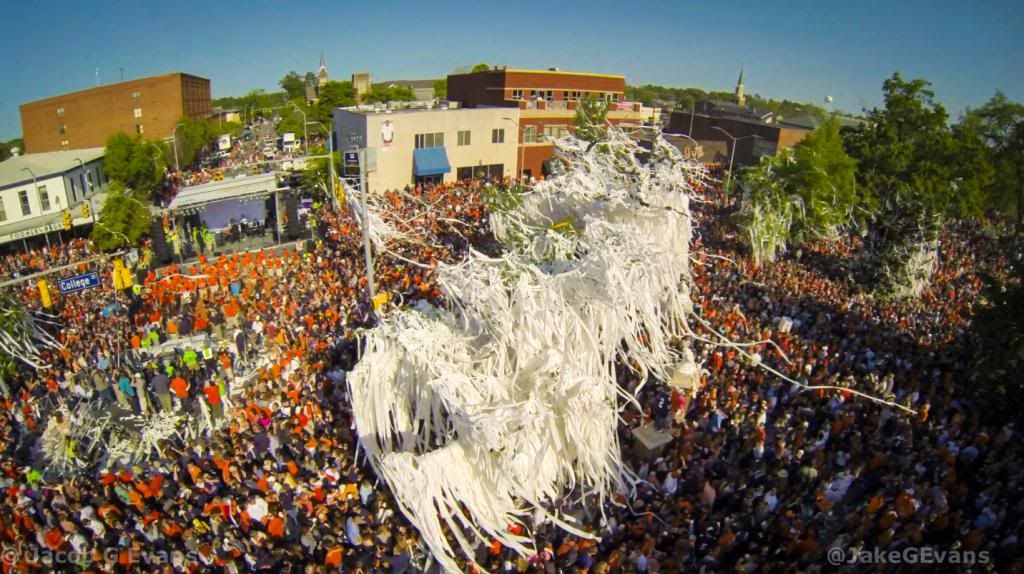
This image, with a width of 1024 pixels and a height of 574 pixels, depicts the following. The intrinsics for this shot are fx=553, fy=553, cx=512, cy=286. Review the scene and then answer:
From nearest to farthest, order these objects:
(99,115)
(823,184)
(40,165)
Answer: (823,184), (40,165), (99,115)

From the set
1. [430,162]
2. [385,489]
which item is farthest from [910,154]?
[385,489]

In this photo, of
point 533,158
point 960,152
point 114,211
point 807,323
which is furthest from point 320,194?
point 960,152

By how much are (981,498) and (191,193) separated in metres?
35.2

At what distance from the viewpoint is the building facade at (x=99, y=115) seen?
5244cm

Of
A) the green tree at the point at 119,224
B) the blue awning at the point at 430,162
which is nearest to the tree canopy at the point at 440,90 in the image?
the blue awning at the point at 430,162

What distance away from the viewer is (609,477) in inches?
400

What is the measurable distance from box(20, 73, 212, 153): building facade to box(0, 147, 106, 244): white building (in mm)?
18984

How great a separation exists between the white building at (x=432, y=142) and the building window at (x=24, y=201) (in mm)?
17972

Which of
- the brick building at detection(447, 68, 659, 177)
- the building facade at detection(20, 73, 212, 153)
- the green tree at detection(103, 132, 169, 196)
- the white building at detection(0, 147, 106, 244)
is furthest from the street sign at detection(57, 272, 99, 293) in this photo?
the building facade at detection(20, 73, 212, 153)

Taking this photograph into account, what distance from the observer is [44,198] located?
31.5m

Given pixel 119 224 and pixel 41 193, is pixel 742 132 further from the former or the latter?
pixel 41 193

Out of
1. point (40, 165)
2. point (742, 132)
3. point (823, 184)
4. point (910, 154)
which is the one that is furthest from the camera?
point (742, 132)

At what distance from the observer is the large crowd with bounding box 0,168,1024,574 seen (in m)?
8.93

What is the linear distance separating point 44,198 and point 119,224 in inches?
384
